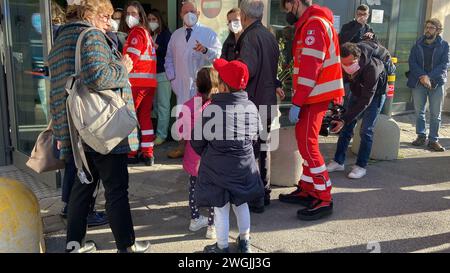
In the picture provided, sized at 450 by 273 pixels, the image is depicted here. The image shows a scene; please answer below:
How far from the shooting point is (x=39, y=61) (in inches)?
195

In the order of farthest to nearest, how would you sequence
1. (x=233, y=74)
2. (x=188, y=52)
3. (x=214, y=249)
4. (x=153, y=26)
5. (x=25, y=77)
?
(x=153, y=26) → (x=188, y=52) → (x=25, y=77) → (x=214, y=249) → (x=233, y=74)

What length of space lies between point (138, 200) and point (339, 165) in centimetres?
261

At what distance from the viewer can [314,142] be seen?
13.8ft

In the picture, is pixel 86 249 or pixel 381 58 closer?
pixel 86 249

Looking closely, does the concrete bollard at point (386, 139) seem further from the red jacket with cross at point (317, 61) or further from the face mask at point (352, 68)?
the red jacket with cross at point (317, 61)

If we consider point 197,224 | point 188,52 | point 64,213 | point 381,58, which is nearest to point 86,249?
point 64,213

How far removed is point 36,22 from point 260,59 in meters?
2.41

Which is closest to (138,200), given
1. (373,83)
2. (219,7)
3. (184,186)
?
(184,186)

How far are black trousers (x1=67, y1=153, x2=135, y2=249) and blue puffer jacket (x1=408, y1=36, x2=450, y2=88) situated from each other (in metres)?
5.45

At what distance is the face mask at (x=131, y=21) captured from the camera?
5.46 m

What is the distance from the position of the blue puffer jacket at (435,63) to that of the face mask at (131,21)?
14.2 ft

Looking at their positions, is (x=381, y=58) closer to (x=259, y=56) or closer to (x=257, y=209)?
(x=259, y=56)

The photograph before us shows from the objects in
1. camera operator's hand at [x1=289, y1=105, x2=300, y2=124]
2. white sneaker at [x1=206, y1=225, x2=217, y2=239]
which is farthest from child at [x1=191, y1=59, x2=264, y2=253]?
camera operator's hand at [x1=289, y1=105, x2=300, y2=124]

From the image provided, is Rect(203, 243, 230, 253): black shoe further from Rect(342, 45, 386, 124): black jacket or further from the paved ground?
Rect(342, 45, 386, 124): black jacket
